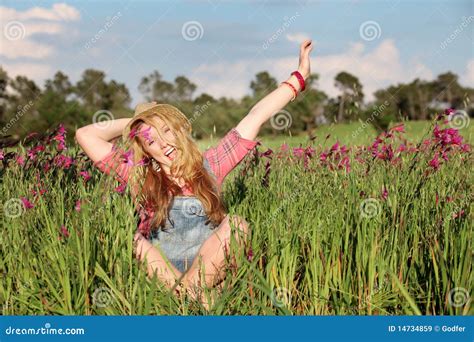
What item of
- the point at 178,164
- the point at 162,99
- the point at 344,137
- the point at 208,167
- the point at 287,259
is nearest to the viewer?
the point at 287,259

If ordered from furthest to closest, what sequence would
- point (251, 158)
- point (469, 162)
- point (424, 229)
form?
point (469, 162), point (251, 158), point (424, 229)

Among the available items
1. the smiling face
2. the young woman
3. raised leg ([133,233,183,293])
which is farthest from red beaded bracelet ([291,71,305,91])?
raised leg ([133,233,183,293])

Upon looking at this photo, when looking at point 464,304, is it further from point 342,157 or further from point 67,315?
point 342,157

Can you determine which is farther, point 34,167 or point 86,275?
point 34,167

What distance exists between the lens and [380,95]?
5338cm

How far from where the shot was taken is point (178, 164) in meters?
3.65

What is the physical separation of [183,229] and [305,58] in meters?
1.42

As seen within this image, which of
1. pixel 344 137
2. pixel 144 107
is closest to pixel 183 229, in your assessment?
pixel 144 107

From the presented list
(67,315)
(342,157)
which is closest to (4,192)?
(67,315)

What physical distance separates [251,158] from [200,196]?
839 millimetres

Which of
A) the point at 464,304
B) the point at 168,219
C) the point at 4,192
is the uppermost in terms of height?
the point at 4,192

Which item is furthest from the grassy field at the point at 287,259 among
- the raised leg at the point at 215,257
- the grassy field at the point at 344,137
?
the grassy field at the point at 344,137

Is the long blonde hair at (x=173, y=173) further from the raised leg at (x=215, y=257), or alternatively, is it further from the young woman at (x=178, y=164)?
the raised leg at (x=215, y=257)

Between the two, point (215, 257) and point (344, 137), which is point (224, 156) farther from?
point (344, 137)
